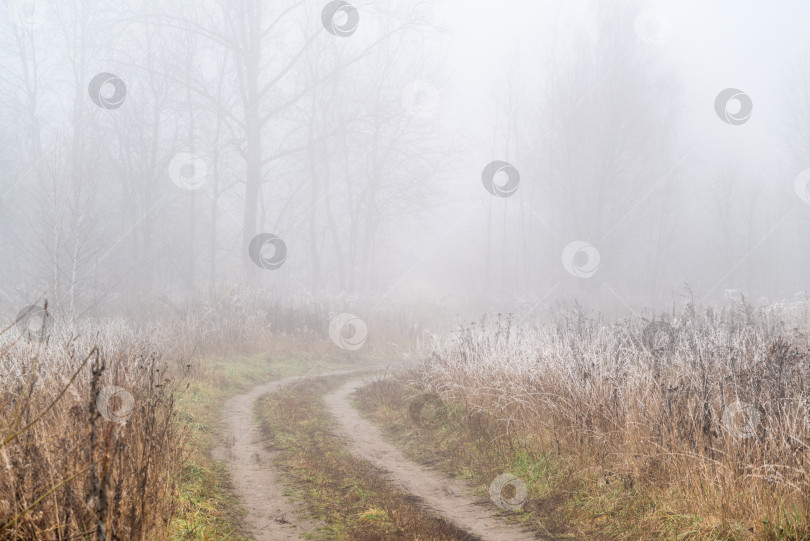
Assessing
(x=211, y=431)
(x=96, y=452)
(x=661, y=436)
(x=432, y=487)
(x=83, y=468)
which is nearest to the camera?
(x=83, y=468)

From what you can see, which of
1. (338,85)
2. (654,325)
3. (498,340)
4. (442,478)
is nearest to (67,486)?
(442,478)

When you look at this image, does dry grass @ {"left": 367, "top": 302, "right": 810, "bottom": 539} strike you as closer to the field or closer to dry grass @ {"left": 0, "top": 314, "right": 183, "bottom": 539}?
the field

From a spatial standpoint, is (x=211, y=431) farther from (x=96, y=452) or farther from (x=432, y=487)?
(x=96, y=452)

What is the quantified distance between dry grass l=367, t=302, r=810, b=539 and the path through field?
0.59 m

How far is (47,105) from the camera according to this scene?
28172 mm

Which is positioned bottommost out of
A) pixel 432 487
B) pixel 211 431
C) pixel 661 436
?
pixel 432 487

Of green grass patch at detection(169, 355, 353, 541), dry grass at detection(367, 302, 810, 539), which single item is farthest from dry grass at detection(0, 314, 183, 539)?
dry grass at detection(367, 302, 810, 539)

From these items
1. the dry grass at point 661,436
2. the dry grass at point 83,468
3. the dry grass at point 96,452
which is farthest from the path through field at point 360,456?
the dry grass at point 83,468

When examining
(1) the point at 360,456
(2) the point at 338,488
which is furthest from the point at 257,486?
(1) the point at 360,456

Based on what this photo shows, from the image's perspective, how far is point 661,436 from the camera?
478 centimetres

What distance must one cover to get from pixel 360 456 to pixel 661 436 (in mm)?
3441

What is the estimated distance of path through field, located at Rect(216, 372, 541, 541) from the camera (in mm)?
4535

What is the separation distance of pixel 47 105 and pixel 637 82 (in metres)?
28.6

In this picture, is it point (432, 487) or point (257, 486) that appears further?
point (432, 487)
